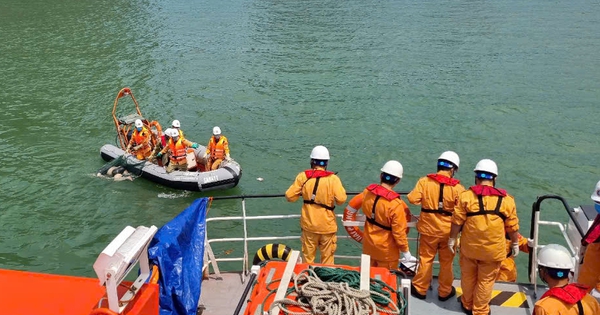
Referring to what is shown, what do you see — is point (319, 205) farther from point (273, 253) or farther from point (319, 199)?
point (273, 253)

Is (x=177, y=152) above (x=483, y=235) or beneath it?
beneath

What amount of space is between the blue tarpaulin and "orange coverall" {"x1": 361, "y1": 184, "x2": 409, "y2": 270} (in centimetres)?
173

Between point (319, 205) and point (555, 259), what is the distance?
2634 millimetres

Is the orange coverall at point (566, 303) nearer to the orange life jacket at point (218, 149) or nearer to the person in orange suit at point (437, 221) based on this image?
the person in orange suit at point (437, 221)

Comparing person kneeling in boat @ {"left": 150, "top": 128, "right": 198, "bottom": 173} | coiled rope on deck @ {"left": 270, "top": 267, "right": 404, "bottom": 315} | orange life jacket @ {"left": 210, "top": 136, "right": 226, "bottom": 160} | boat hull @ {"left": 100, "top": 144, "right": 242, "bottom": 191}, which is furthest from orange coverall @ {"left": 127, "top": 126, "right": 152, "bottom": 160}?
coiled rope on deck @ {"left": 270, "top": 267, "right": 404, "bottom": 315}

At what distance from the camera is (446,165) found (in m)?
5.61

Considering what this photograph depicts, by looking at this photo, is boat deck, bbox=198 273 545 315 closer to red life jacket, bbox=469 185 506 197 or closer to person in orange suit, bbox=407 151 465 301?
person in orange suit, bbox=407 151 465 301

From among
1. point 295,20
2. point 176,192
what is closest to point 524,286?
point 176,192

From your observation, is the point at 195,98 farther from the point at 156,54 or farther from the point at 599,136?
the point at 599,136

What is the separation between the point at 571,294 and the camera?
146 inches

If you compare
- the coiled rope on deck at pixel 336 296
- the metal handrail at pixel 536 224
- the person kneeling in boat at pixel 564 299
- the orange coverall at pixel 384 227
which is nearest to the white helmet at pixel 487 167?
the metal handrail at pixel 536 224

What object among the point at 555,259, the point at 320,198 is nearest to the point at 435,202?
the point at 320,198

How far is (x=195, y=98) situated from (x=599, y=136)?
47.9 ft

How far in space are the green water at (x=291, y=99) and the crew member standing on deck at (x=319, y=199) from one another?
5.53 m
